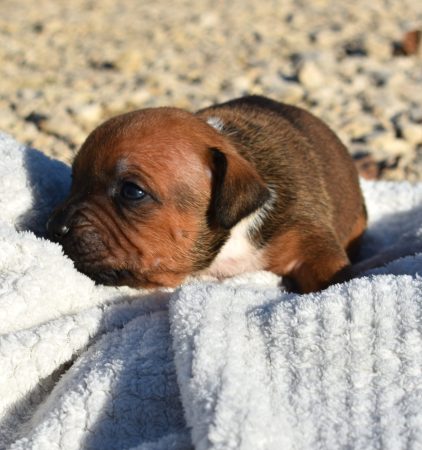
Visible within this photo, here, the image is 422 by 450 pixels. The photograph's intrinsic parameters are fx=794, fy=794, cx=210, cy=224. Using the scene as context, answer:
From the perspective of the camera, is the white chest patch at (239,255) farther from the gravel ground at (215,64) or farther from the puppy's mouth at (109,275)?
the gravel ground at (215,64)

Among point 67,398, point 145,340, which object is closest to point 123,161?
point 145,340

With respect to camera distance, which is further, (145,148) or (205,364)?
(145,148)

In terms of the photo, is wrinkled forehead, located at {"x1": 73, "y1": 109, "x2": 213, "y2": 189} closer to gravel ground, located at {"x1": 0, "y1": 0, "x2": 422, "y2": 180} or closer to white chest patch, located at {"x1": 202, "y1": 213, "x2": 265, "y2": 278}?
white chest patch, located at {"x1": 202, "y1": 213, "x2": 265, "y2": 278}

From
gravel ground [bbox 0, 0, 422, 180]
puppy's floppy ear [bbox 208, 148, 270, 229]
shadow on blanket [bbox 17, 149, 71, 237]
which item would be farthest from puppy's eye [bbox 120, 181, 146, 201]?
gravel ground [bbox 0, 0, 422, 180]

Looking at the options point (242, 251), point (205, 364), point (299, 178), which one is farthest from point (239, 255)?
point (205, 364)

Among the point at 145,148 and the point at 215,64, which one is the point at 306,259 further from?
the point at 215,64

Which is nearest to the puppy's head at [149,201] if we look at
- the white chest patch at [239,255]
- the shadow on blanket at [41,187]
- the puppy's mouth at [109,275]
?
the puppy's mouth at [109,275]
